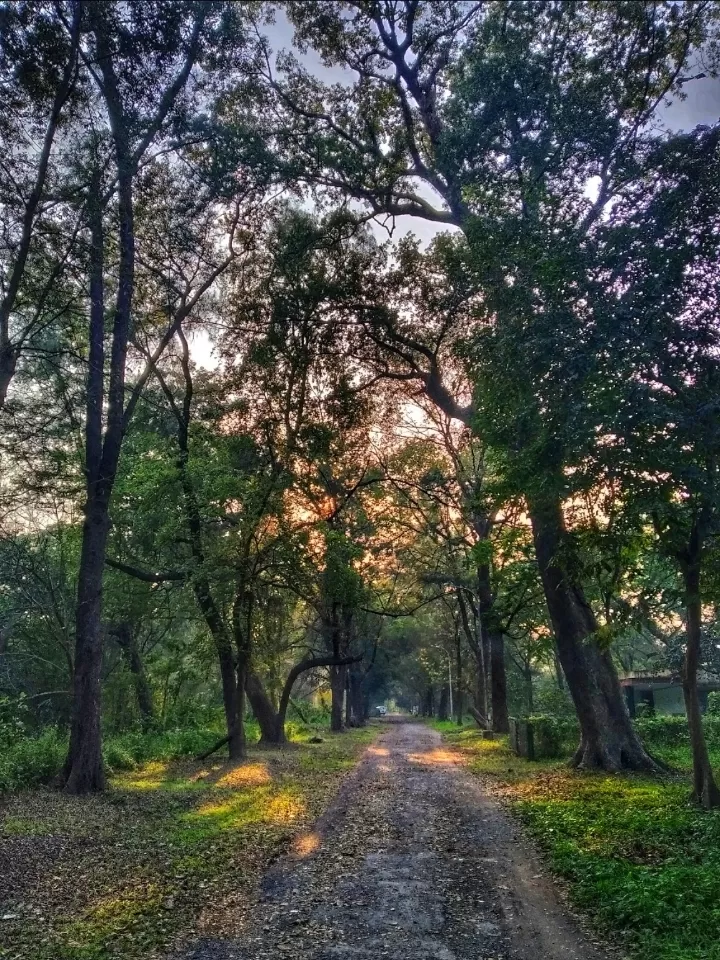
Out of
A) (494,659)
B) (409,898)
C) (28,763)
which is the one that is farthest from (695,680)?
(494,659)

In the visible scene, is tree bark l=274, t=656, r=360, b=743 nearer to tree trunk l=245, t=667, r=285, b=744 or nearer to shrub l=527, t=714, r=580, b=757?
tree trunk l=245, t=667, r=285, b=744

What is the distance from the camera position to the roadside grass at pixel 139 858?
18.8ft

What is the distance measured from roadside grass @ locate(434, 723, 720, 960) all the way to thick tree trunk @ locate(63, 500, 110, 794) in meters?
8.04

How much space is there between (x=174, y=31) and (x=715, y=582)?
11.7 meters

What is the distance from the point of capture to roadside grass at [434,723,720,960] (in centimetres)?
535

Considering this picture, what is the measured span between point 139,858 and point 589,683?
10.5 metres

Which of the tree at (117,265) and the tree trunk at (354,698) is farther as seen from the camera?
the tree trunk at (354,698)

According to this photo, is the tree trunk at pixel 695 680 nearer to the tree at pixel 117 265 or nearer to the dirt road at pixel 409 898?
the dirt road at pixel 409 898

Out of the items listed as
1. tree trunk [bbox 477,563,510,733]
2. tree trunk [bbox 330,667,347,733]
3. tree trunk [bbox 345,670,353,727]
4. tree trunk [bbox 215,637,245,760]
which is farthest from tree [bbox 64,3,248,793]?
tree trunk [bbox 345,670,353,727]

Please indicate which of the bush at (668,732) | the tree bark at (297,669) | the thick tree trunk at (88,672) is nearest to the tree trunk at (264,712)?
the tree bark at (297,669)

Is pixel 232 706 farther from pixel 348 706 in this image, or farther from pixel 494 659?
pixel 348 706

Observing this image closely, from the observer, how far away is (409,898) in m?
6.57

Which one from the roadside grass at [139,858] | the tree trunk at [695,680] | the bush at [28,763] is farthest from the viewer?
the bush at [28,763]

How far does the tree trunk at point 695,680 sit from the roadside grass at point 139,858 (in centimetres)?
565
